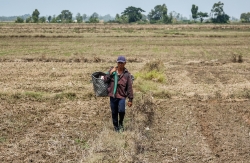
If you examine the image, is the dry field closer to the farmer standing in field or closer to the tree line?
the farmer standing in field

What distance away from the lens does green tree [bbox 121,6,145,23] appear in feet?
357

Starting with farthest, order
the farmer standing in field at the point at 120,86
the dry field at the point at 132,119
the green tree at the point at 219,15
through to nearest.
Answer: the green tree at the point at 219,15
the farmer standing in field at the point at 120,86
the dry field at the point at 132,119

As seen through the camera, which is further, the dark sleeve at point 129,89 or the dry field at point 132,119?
the dark sleeve at point 129,89

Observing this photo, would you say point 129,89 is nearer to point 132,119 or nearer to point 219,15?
point 132,119

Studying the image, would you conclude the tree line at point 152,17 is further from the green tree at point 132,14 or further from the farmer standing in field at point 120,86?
the farmer standing in field at point 120,86

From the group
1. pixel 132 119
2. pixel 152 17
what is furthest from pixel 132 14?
pixel 132 119

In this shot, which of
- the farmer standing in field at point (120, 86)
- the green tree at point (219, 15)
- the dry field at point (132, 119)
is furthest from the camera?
the green tree at point (219, 15)

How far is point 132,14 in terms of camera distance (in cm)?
10869

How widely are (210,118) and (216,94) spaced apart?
2.81 meters

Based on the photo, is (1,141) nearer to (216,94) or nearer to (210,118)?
(210,118)

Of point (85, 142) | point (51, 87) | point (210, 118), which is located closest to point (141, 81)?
point (51, 87)

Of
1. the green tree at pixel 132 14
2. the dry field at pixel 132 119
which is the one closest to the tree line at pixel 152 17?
the green tree at pixel 132 14

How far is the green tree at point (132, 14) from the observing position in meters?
109

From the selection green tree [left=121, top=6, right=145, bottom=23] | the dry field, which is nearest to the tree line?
green tree [left=121, top=6, right=145, bottom=23]
